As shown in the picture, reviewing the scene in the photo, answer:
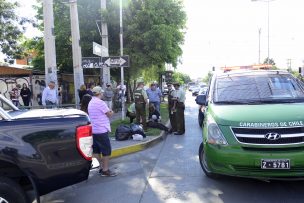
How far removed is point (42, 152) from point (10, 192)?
51 cm

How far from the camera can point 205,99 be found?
7.65 metres

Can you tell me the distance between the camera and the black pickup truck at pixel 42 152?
4.26 m

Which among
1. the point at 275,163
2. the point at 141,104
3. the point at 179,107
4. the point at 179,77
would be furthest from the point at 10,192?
the point at 179,77

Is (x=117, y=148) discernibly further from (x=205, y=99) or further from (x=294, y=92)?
(x=294, y=92)

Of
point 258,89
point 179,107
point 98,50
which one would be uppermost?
point 98,50

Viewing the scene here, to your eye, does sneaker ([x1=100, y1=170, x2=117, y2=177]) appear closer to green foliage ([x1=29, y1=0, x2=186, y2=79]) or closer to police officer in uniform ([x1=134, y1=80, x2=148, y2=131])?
police officer in uniform ([x1=134, y1=80, x2=148, y2=131])

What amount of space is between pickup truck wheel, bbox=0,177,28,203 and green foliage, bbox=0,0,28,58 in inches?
939

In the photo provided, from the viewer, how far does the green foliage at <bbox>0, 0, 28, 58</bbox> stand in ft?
86.4

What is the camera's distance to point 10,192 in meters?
4.27

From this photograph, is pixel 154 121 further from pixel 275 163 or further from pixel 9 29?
pixel 9 29

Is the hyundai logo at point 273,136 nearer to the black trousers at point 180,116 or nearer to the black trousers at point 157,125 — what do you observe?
the black trousers at point 180,116

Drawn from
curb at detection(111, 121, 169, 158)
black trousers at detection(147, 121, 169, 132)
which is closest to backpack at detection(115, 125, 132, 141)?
curb at detection(111, 121, 169, 158)

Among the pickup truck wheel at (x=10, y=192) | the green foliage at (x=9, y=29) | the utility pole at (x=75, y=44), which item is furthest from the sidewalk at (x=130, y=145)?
the green foliage at (x=9, y=29)

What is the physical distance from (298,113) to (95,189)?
329cm
